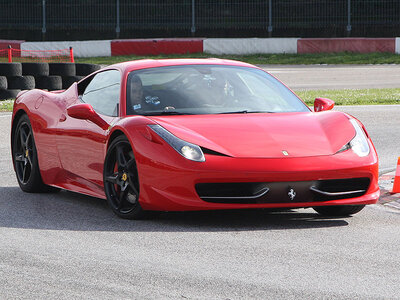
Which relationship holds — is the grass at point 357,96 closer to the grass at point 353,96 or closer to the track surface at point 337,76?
the grass at point 353,96

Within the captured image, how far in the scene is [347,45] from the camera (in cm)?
3102

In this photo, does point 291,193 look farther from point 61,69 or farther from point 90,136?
point 61,69

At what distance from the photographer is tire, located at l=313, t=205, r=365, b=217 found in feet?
24.2

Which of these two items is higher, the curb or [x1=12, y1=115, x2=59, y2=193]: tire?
[x1=12, y1=115, x2=59, y2=193]: tire

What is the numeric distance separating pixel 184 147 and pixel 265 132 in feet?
2.10

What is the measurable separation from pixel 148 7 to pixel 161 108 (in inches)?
969

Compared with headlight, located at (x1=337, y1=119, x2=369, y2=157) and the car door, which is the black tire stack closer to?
the car door

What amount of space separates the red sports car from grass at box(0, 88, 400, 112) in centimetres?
924

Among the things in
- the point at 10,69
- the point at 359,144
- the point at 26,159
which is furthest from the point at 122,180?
the point at 10,69

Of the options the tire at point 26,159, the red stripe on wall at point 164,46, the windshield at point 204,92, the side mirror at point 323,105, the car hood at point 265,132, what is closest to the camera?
the car hood at point 265,132

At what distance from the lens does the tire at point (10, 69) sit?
59.5 ft

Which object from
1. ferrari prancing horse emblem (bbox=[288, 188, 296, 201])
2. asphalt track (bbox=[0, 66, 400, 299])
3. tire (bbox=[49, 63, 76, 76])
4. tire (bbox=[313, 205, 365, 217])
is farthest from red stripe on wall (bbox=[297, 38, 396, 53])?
ferrari prancing horse emblem (bbox=[288, 188, 296, 201])

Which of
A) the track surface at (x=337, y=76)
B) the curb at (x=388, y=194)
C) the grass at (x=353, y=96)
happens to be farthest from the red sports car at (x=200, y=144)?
the track surface at (x=337, y=76)

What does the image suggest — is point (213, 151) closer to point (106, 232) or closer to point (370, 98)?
point (106, 232)
